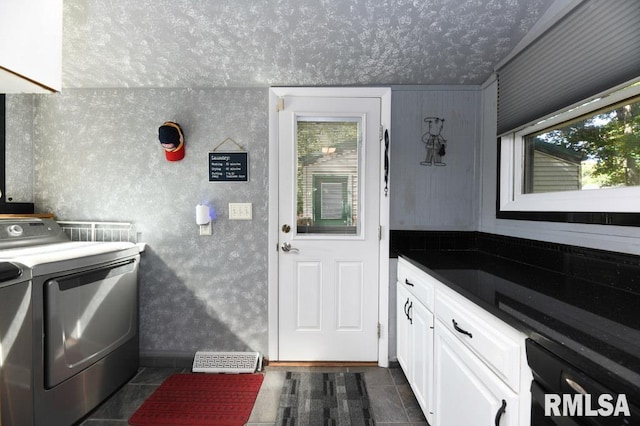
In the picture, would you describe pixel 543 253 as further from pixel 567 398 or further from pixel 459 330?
pixel 567 398

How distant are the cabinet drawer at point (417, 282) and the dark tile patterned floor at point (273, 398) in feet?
2.26

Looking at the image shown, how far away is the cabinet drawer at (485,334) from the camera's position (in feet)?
3.01

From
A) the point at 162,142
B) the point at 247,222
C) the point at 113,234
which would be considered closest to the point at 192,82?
the point at 162,142

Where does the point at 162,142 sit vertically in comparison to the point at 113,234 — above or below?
above

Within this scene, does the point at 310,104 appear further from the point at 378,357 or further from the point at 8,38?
the point at 378,357

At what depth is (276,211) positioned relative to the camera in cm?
234

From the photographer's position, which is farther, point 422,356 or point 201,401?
point 201,401

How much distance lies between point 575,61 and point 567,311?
116 centimetres

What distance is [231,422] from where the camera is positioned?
1744mm

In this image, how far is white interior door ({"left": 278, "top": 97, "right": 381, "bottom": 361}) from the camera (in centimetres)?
234

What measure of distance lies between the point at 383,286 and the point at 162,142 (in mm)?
1953

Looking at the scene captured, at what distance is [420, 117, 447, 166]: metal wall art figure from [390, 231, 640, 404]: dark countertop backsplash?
0.68 meters

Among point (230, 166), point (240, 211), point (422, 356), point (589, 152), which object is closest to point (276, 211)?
point (240, 211)

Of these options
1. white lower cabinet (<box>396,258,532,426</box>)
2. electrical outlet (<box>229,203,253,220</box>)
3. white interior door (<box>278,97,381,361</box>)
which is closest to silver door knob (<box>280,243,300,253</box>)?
white interior door (<box>278,97,381,361</box>)
